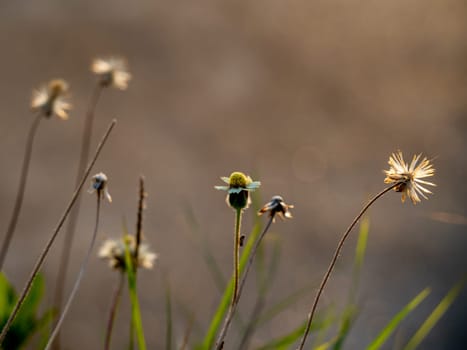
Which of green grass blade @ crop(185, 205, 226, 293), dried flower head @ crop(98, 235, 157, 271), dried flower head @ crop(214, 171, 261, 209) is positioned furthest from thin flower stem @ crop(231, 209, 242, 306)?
green grass blade @ crop(185, 205, 226, 293)

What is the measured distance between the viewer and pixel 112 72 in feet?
1.63

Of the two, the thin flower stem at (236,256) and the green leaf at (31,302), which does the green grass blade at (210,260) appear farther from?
the thin flower stem at (236,256)

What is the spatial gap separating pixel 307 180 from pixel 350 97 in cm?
22

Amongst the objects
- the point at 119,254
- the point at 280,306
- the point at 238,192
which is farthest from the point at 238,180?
the point at 280,306

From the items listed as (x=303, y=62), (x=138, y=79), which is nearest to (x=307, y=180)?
(x=303, y=62)

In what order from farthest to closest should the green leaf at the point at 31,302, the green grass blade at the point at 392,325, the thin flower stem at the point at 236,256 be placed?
the green leaf at the point at 31,302
the green grass blade at the point at 392,325
the thin flower stem at the point at 236,256

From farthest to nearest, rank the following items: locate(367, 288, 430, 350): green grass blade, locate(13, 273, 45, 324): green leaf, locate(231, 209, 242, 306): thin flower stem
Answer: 1. locate(13, 273, 45, 324): green leaf
2. locate(367, 288, 430, 350): green grass blade
3. locate(231, 209, 242, 306): thin flower stem

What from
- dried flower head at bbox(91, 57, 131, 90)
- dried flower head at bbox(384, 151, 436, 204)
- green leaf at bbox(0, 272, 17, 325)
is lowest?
green leaf at bbox(0, 272, 17, 325)

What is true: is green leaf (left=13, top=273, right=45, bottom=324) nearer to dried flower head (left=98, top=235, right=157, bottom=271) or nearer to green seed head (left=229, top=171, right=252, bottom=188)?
dried flower head (left=98, top=235, right=157, bottom=271)

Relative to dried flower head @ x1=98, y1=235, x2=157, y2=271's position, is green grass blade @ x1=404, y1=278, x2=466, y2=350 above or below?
above

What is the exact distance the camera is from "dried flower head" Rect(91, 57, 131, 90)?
489mm

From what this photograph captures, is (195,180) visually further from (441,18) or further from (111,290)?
(441,18)

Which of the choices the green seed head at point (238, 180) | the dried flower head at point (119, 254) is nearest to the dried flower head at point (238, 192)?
the green seed head at point (238, 180)

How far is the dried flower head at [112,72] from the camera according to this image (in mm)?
489
